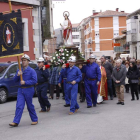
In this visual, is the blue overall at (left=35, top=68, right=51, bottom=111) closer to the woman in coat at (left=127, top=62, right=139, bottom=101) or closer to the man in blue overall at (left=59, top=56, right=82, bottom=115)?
the man in blue overall at (left=59, top=56, right=82, bottom=115)

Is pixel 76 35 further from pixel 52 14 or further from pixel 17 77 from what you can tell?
pixel 17 77

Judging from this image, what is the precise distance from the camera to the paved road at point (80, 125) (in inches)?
288

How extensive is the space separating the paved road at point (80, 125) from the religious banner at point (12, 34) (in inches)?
78.2

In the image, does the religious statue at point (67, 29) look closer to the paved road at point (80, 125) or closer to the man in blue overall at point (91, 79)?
the man in blue overall at point (91, 79)

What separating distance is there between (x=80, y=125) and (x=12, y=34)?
295 cm

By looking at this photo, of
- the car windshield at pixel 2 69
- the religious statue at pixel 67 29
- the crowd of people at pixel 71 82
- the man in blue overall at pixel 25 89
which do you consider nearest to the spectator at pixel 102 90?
the crowd of people at pixel 71 82

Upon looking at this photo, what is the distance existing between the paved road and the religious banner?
1.99 m

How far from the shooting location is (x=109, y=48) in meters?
82.7

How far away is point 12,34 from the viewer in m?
8.73

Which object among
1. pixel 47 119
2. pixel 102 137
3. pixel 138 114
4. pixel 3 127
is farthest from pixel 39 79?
pixel 102 137

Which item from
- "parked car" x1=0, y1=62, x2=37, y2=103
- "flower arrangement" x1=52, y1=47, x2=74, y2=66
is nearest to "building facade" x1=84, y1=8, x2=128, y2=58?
"parked car" x1=0, y1=62, x2=37, y2=103

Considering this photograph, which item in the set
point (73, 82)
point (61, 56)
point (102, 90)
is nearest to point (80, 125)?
point (73, 82)

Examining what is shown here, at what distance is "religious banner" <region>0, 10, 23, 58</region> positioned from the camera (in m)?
8.70

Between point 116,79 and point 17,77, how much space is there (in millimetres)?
5362
